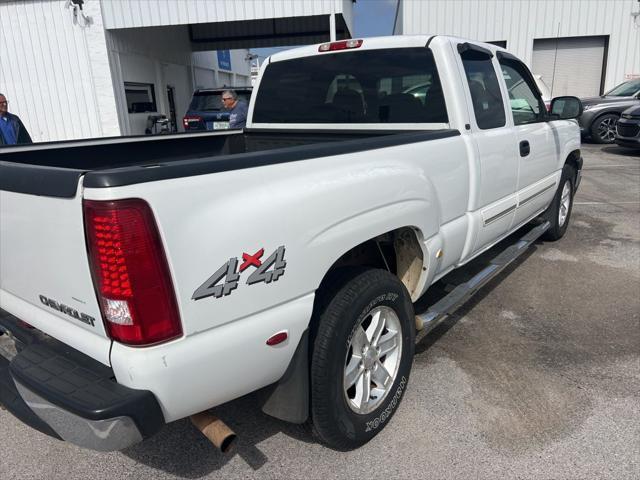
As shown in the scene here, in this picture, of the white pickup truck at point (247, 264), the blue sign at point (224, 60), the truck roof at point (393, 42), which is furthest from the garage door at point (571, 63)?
the white pickup truck at point (247, 264)

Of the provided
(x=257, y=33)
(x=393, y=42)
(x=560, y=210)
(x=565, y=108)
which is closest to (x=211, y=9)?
(x=257, y=33)

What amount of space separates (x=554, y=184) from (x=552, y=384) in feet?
8.33

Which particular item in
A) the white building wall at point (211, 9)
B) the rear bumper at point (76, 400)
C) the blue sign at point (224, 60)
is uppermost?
the white building wall at point (211, 9)

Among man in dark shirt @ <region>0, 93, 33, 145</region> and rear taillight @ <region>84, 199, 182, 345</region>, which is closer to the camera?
rear taillight @ <region>84, 199, 182, 345</region>

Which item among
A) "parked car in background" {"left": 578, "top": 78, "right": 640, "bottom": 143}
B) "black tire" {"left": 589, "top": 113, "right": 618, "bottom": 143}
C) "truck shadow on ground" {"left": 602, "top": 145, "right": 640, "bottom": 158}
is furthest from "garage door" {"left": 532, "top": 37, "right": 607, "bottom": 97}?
"truck shadow on ground" {"left": 602, "top": 145, "right": 640, "bottom": 158}

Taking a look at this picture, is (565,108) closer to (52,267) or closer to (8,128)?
(52,267)

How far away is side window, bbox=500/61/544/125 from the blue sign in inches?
870

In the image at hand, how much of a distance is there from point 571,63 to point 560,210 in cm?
1688

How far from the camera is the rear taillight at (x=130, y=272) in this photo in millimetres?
1598

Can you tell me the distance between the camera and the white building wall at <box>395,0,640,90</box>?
61.8 feet

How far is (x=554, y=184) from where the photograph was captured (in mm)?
5012

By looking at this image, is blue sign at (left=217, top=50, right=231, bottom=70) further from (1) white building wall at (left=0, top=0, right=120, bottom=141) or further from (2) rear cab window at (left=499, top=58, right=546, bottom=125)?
(2) rear cab window at (left=499, top=58, right=546, bottom=125)

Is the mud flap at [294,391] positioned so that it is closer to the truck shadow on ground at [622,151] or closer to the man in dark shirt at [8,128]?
the man in dark shirt at [8,128]

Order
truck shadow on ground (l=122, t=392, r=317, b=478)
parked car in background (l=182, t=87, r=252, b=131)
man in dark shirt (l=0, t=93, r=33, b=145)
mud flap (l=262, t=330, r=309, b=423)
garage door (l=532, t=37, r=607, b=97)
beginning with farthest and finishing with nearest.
Answer: garage door (l=532, t=37, r=607, b=97) < parked car in background (l=182, t=87, r=252, b=131) < man in dark shirt (l=0, t=93, r=33, b=145) < truck shadow on ground (l=122, t=392, r=317, b=478) < mud flap (l=262, t=330, r=309, b=423)
